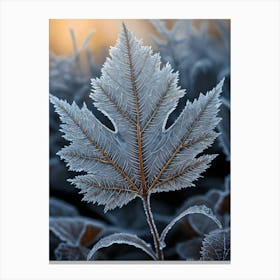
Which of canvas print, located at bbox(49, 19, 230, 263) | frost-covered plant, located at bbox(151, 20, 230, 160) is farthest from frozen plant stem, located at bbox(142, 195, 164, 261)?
frost-covered plant, located at bbox(151, 20, 230, 160)

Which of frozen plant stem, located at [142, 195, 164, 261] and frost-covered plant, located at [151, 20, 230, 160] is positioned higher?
frost-covered plant, located at [151, 20, 230, 160]

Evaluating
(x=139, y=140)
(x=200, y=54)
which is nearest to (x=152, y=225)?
(x=139, y=140)

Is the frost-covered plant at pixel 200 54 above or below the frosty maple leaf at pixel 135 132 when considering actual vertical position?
above

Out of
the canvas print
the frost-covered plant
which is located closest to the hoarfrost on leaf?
the canvas print

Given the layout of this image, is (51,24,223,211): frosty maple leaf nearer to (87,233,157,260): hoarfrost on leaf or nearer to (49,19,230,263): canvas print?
(49,19,230,263): canvas print

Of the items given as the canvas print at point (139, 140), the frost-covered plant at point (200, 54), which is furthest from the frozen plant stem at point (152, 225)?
the frost-covered plant at point (200, 54)

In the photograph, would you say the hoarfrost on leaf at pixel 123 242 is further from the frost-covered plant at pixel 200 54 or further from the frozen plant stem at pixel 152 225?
the frost-covered plant at pixel 200 54

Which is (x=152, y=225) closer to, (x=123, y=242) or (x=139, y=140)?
(x=123, y=242)

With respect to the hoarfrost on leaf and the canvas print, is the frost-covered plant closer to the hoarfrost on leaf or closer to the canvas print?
the canvas print
